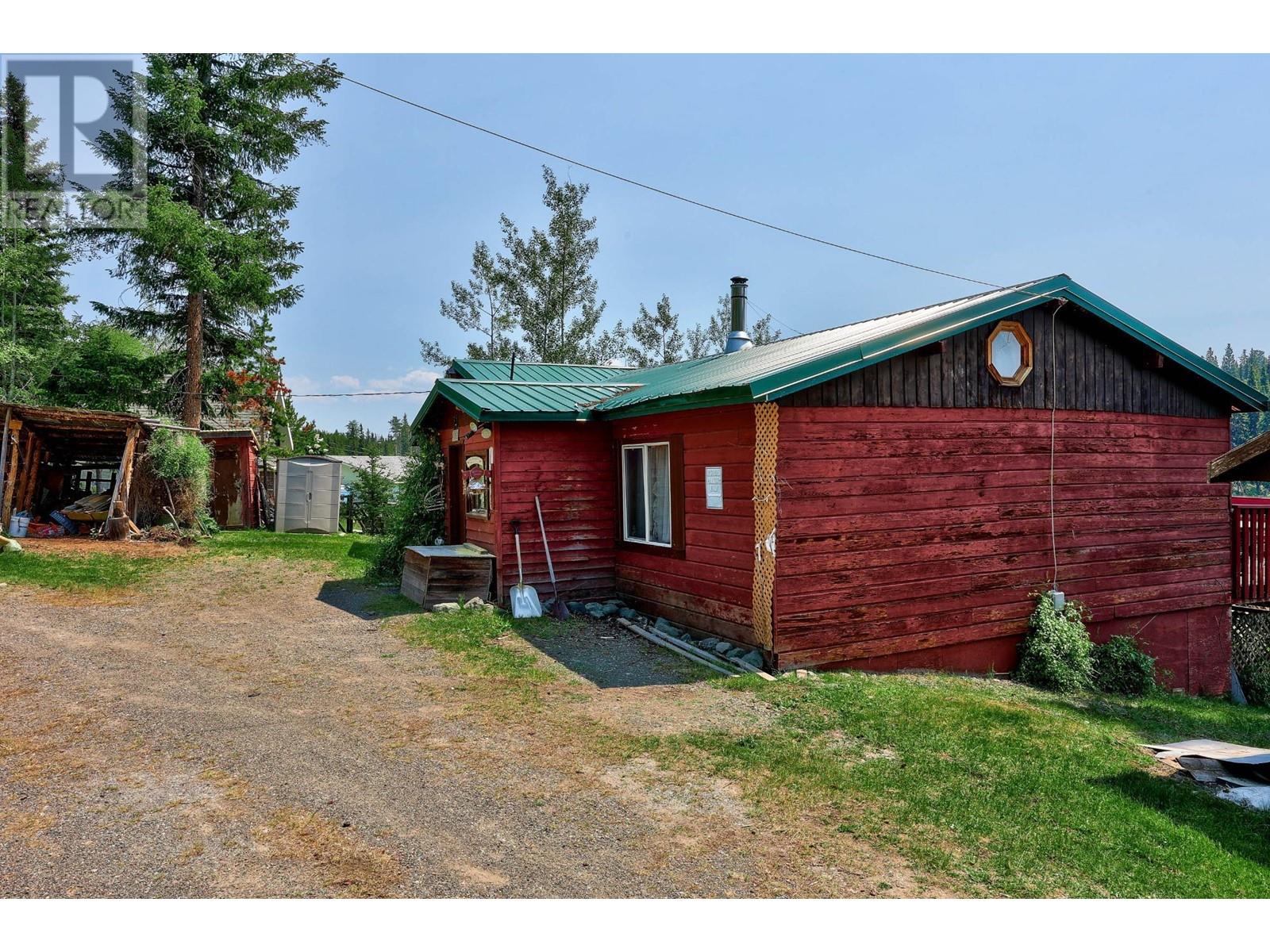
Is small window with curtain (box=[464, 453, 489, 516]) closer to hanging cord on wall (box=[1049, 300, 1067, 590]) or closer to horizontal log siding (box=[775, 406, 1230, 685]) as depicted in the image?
horizontal log siding (box=[775, 406, 1230, 685])

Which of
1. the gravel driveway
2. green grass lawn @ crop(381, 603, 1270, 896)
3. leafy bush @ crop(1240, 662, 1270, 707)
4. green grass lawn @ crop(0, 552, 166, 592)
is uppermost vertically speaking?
green grass lawn @ crop(0, 552, 166, 592)

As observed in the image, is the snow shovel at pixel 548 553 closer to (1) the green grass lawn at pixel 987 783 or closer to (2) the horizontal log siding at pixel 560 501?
(2) the horizontal log siding at pixel 560 501

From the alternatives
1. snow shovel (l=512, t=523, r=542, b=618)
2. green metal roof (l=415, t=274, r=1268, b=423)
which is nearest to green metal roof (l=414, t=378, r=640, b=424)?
green metal roof (l=415, t=274, r=1268, b=423)

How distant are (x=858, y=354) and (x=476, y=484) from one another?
21.2 ft

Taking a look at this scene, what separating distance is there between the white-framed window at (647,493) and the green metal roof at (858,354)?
2.13 ft

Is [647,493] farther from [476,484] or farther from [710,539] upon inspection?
[476,484]

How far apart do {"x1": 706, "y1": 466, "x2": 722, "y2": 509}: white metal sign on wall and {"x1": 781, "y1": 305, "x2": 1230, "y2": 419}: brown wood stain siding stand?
1.27 meters

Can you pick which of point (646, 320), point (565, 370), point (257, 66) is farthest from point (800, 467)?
point (646, 320)

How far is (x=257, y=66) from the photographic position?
68.1 ft

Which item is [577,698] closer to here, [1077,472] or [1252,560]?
[1077,472]

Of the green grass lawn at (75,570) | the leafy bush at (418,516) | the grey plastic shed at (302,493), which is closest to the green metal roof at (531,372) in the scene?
the leafy bush at (418,516)

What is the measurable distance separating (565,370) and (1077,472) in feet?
29.1

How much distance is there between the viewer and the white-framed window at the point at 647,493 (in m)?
10.0

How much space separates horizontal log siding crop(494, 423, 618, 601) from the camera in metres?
10.8
